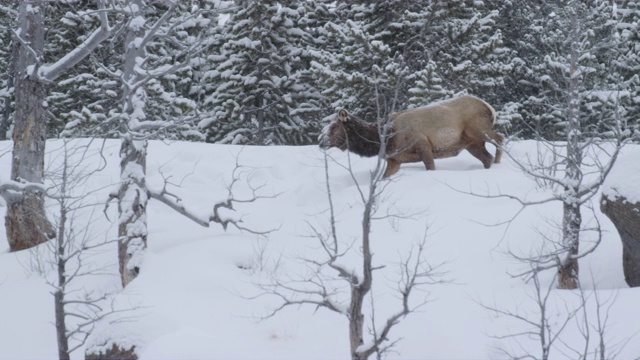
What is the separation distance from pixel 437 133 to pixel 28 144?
6394mm

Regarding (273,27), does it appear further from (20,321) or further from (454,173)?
(20,321)

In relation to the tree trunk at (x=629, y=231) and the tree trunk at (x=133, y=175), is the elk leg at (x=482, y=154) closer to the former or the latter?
the tree trunk at (x=629, y=231)

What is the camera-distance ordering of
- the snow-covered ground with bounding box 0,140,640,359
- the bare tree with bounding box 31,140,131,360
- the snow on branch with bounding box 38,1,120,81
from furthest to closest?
the snow on branch with bounding box 38,1,120,81 < the snow-covered ground with bounding box 0,140,640,359 < the bare tree with bounding box 31,140,131,360

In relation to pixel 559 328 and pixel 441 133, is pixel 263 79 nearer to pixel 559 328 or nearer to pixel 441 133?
pixel 441 133

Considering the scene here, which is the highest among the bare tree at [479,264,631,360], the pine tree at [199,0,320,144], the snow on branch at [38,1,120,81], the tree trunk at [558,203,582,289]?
the pine tree at [199,0,320,144]

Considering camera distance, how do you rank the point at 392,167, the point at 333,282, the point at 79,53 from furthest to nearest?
1. the point at 392,167
2. the point at 79,53
3. the point at 333,282

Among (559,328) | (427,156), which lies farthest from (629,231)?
(427,156)

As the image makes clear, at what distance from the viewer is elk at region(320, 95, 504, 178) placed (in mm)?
12523

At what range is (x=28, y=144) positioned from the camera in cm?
1104

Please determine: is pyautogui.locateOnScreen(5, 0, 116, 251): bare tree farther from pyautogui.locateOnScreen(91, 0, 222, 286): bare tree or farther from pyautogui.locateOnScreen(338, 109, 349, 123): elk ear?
pyautogui.locateOnScreen(338, 109, 349, 123): elk ear

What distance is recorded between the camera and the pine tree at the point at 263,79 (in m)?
21.0

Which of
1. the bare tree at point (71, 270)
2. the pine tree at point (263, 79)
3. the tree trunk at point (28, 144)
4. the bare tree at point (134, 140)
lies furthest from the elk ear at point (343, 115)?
the pine tree at point (263, 79)

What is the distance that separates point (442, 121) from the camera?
1262cm

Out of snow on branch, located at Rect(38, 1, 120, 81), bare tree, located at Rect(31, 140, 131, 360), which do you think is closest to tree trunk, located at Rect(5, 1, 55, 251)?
snow on branch, located at Rect(38, 1, 120, 81)
